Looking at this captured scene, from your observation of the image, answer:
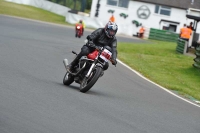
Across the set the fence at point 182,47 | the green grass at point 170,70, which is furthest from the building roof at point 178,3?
the fence at point 182,47

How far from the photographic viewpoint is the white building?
233ft

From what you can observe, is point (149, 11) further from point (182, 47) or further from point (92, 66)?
point (92, 66)

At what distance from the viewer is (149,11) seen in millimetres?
71500

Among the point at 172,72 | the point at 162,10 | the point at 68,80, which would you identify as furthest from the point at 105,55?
the point at 162,10

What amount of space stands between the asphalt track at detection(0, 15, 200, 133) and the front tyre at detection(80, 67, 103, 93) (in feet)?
0.57

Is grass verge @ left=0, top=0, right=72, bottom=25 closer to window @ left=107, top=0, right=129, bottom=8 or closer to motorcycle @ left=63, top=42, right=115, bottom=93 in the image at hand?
window @ left=107, top=0, right=129, bottom=8

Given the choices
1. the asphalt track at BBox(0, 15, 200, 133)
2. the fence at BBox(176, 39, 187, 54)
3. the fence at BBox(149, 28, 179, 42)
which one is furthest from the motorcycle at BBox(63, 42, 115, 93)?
the fence at BBox(149, 28, 179, 42)

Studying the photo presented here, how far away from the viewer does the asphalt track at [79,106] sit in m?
8.37

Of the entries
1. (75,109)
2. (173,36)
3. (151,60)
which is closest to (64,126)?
(75,109)

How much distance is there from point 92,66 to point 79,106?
99.1 inches

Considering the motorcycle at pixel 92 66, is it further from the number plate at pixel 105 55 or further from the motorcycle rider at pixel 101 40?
the motorcycle rider at pixel 101 40

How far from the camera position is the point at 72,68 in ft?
45.8

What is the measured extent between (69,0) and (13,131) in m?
62.8

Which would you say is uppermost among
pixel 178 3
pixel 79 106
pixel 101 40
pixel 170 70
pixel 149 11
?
pixel 101 40
